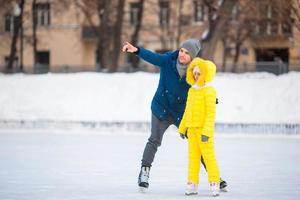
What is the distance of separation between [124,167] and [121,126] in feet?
29.7

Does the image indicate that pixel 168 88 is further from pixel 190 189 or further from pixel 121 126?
pixel 121 126

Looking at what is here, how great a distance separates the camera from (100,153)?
14016 millimetres

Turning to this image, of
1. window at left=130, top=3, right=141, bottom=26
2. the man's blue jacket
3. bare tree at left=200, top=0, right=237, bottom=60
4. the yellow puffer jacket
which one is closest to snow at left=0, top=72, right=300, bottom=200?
the yellow puffer jacket

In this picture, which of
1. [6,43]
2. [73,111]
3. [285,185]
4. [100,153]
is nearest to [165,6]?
[6,43]

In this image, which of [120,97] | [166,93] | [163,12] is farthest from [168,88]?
[163,12]

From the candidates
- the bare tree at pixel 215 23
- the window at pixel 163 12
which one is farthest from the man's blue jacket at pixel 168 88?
the window at pixel 163 12

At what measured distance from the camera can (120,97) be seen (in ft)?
75.0

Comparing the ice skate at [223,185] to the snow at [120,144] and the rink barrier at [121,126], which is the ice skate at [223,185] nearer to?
the snow at [120,144]

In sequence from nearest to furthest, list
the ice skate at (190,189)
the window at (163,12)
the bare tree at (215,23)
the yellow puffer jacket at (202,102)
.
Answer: the yellow puffer jacket at (202,102) < the ice skate at (190,189) < the bare tree at (215,23) < the window at (163,12)

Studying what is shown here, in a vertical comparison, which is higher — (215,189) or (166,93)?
(166,93)

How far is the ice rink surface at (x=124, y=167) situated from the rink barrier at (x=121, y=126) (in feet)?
3.26

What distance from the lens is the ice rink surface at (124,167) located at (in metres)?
8.61

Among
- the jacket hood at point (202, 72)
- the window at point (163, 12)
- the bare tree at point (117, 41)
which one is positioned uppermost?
the window at point (163, 12)

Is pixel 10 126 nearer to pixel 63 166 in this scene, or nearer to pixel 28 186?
pixel 63 166
